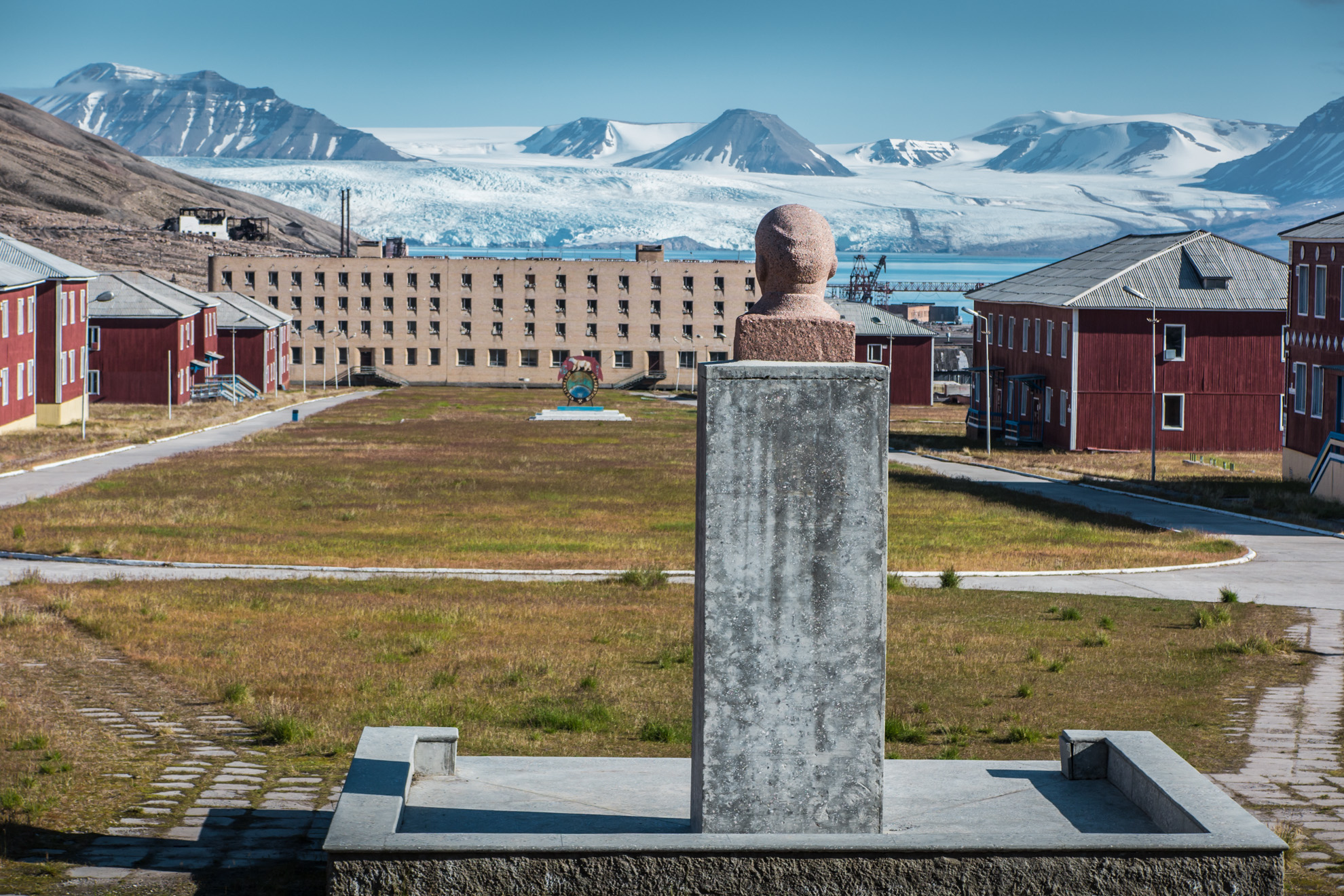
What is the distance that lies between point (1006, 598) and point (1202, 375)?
4518cm

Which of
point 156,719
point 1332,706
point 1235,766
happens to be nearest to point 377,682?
point 156,719

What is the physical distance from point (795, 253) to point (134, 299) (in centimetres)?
8465

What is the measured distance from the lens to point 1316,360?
47.3 m

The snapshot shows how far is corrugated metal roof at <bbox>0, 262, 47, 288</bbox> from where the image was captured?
190ft

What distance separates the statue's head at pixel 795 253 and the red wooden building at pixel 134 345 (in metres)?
79.4

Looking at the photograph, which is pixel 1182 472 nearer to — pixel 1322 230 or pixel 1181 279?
pixel 1322 230

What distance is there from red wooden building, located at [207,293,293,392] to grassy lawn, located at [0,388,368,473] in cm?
331

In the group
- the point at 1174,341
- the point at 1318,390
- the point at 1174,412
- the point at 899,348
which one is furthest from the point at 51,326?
the point at 899,348

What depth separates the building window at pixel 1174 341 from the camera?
6556cm

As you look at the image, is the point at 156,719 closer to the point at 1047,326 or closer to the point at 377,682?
the point at 377,682

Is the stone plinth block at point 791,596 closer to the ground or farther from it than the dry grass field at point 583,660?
farther from it

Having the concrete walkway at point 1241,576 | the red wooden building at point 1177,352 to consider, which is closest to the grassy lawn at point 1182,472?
the red wooden building at point 1177,352

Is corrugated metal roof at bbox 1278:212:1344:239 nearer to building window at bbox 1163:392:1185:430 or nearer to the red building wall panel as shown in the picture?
building window at bbox 1163:392:1185:430

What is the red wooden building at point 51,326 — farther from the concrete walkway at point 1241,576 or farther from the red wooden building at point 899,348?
the red wooden building at point 899,348
